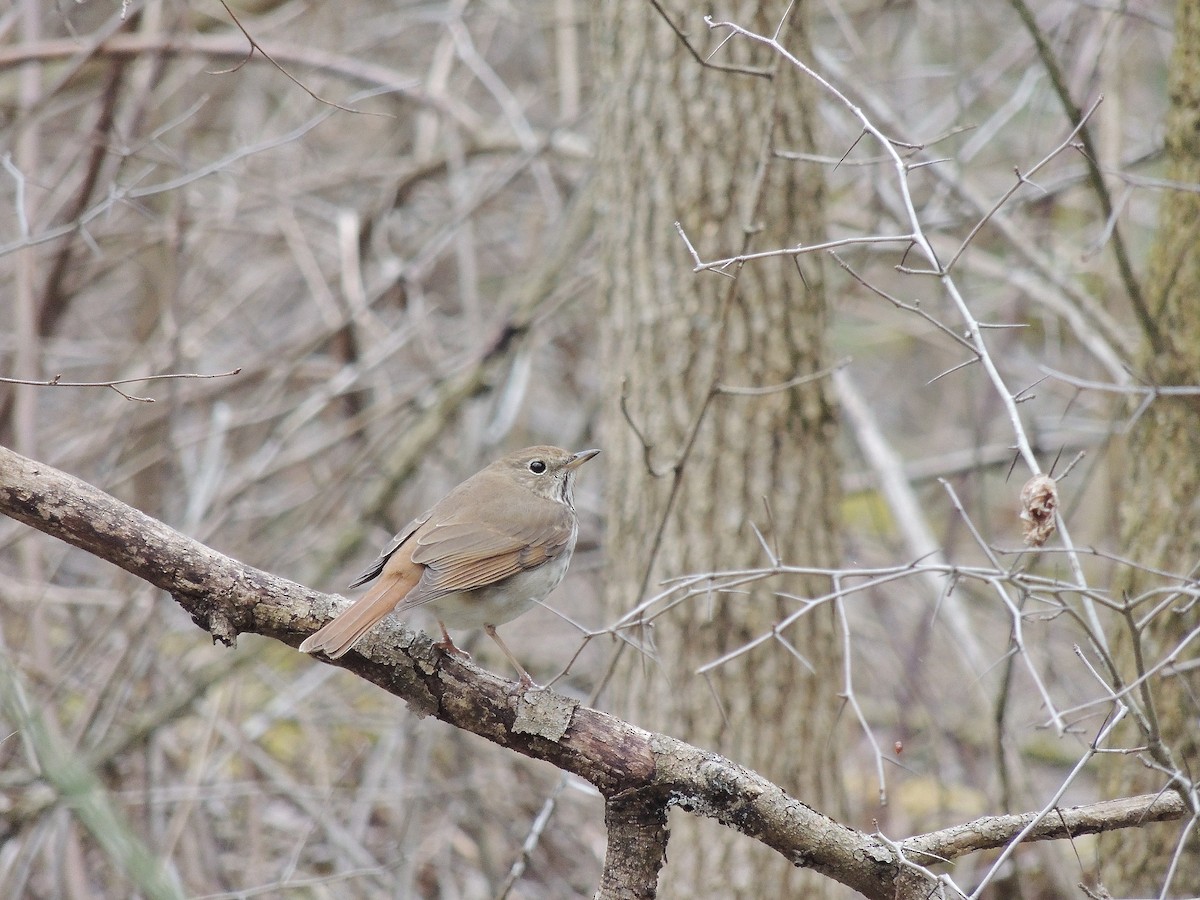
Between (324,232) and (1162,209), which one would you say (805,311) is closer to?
(1162,209)

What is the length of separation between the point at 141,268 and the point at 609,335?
3.99 m

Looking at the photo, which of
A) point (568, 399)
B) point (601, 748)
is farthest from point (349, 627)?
point (568, 399)

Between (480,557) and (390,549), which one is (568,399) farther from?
(480,557)

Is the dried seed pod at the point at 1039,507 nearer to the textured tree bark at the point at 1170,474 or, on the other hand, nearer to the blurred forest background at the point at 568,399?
the blurred forest background at the point at 568,399

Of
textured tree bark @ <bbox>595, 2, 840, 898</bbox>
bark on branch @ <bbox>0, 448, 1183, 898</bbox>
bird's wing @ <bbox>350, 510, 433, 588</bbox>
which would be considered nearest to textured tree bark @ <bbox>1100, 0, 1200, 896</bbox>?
textured tree bark @ <bbox>595, 2, 840, 898</bbox>

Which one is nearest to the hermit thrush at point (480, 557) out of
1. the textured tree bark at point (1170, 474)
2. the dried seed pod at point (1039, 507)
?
the dried seed pod at point (1039, 507)

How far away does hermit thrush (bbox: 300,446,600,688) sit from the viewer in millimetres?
3525

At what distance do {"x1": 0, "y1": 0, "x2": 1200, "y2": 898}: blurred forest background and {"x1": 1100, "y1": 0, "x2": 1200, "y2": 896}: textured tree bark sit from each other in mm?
17

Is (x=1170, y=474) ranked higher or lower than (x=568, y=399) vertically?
lower

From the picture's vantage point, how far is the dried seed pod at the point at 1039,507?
2631 mm

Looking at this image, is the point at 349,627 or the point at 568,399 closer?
the point at 349,627

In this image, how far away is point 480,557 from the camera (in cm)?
370

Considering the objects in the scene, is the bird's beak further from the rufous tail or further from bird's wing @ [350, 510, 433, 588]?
the rufous tail

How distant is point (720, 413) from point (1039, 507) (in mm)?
1856
